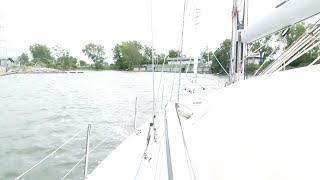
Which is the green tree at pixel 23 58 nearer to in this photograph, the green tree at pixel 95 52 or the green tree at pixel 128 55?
the green tree at pixel 95 52

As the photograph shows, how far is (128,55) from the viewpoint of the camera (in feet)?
167

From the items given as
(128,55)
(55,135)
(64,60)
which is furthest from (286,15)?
(64,60)

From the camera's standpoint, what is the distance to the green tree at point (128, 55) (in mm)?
46125

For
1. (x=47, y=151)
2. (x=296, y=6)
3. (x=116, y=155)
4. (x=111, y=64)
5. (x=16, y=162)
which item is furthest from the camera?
(x=111, y=64)

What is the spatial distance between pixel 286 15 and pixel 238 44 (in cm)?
197

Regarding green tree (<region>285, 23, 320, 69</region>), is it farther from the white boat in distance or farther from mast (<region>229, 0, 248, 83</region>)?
mast (<region>229, 0, 248, 83</region>)

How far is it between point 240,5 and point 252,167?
333 centimetres

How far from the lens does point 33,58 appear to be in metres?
88.8

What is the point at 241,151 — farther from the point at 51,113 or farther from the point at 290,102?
the point at 51,113

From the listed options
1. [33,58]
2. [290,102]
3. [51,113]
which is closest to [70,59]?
[33,58]

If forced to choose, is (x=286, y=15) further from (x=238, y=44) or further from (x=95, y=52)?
(x=95, y=52)

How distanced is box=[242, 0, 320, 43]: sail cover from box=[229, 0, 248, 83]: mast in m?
1.23

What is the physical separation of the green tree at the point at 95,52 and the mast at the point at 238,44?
3367 inches

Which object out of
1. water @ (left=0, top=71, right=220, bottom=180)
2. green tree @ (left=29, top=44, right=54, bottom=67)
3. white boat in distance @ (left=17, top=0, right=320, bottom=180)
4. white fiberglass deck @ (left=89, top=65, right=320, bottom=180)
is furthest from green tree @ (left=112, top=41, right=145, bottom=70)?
white fiberglass deck @ (left=89, top=65, right=320, bottom=180)
